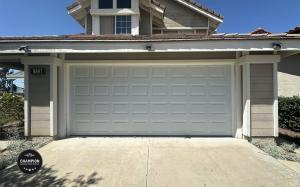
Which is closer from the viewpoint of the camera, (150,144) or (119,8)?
(150,144)

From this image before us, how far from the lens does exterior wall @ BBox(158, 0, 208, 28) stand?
539 inches

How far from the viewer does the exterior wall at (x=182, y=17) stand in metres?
13.7

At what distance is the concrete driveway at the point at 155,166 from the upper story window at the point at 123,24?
21.6 ft

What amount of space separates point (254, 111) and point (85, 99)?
5.32 metres

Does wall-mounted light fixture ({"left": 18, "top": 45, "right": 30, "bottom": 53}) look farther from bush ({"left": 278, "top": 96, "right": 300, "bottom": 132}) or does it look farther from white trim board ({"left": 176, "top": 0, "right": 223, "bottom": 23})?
bush ({"left": 278, "top": 96, "right": 300, "bottom": 132})

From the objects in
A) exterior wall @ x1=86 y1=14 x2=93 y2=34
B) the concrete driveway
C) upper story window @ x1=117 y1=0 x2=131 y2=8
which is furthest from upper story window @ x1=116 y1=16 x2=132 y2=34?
the concrete driveway

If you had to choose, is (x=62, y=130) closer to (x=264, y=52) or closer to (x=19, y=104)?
(x=19, y=104)

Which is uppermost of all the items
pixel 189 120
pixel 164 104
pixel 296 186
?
pixel 164 104

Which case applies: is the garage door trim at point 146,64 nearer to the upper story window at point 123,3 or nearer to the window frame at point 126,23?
the window frame at point 126,23

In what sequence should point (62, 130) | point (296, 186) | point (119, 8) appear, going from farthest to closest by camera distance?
point (119, 8) < point (62, 130) < point (296, 186)

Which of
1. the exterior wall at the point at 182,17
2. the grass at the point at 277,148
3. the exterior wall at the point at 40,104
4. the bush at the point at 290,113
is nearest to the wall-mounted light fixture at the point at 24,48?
the exterior wall at the point at 40,104

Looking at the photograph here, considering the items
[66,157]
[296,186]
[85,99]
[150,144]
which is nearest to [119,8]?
[85,99]

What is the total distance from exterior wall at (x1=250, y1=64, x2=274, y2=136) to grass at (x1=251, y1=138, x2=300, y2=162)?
0.21 m

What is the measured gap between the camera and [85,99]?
846cm
